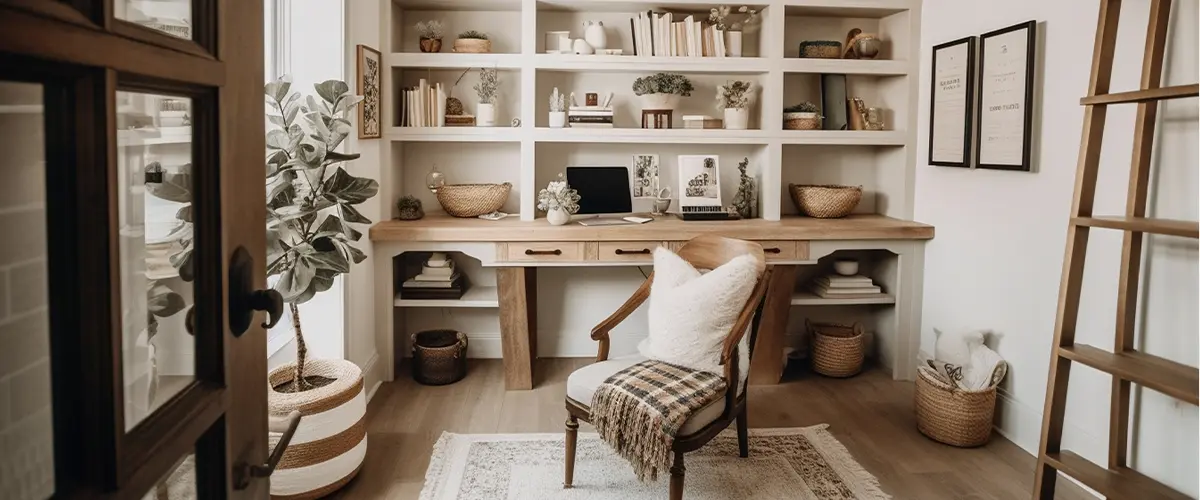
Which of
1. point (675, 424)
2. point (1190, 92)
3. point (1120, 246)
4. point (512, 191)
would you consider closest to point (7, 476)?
point (675, 424)

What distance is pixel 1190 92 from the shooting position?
6.88ft

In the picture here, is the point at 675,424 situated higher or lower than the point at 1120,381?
lower

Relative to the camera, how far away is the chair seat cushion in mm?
2585

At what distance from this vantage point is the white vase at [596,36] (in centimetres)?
424

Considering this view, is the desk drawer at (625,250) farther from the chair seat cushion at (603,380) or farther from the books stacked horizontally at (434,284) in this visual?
the chair seat cushion at (603,380)

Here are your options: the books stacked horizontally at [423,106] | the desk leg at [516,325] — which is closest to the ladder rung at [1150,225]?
the desk leg at [516,325]

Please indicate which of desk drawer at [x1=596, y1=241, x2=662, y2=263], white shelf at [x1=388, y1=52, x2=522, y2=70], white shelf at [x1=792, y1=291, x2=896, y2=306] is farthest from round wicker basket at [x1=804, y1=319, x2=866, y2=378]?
white shelf at [x1=388, y1=52, x2=522, y2=70]

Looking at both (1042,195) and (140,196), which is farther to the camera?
(1042,195)

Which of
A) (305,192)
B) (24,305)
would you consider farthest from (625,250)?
(24,305)

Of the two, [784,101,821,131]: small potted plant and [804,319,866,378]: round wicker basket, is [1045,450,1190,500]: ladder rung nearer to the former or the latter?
[804,319,866,378]: round wicker basket

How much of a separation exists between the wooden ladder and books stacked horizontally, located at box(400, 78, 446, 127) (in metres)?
2.84

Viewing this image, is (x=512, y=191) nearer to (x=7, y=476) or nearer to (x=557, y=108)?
(x=557, y=108)

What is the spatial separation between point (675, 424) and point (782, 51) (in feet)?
7.86

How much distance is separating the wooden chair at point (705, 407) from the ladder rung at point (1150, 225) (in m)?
0.99
